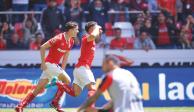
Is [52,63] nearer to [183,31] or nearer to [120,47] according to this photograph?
[120,47]

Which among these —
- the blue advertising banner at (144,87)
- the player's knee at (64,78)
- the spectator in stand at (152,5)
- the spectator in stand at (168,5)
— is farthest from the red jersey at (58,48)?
Answer: the spectator in stand at (168,5)

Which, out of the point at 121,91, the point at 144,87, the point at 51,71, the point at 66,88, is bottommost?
the point at 144,87

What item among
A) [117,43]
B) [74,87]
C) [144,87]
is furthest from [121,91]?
[117,43]

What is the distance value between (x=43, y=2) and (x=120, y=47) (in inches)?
137

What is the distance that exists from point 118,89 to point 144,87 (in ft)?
29.6

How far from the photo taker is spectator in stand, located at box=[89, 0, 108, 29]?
2103cm

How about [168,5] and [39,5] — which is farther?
[39,5]

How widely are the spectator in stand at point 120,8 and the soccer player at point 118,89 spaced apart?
11596 millimetres

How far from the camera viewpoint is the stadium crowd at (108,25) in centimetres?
2073

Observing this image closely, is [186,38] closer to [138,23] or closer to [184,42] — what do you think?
[184,42]

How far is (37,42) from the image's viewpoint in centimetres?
2083

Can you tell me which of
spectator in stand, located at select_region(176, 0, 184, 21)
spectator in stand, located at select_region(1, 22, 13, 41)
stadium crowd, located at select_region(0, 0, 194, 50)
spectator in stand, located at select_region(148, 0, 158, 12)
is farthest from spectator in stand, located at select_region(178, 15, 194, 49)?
spectator in stand, located at select_region(1, 22, 13, 41)

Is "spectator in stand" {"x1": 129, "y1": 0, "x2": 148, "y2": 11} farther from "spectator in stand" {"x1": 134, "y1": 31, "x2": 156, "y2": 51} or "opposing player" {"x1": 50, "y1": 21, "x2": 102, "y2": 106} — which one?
"opposing player" {"x1": 50, "y1": 21, "x2": 102, "y2": 106}

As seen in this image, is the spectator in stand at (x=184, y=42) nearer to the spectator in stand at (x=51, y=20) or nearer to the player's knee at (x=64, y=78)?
the spectator in stand at (x=51, y=20)
